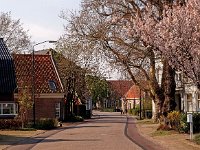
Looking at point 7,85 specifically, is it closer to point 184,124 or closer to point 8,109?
point 8,109

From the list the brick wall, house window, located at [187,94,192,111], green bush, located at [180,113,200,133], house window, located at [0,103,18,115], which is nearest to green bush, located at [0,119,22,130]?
house window, located at [0,103,18,115]

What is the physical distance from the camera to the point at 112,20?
127ft

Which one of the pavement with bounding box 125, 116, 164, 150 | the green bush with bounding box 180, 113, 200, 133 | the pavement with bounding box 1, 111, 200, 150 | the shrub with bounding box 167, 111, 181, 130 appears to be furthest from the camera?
the shrub with bounding box 167, 111, 181, 130

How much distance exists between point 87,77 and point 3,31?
43.7 ft

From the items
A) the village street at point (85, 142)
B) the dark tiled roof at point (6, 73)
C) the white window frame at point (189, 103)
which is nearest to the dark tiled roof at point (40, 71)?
the dark tiled roof at point (6, 73)

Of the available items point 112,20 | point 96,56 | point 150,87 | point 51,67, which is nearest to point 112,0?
point 112,20

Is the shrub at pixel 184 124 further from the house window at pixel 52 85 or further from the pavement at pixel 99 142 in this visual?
the house window at pixel 52 85

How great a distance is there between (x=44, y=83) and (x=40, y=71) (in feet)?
10.0

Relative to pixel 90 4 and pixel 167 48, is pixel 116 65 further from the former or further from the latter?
pixel 167 48

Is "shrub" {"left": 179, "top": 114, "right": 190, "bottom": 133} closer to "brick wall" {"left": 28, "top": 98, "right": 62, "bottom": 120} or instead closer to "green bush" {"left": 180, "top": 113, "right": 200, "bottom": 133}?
"green bush" {"left": 180, "top": 113, "right": 200, "bottom": 133}

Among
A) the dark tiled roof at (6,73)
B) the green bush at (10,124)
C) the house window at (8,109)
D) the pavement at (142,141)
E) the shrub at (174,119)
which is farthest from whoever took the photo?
the house window at (8,109)

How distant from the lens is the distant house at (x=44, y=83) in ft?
192

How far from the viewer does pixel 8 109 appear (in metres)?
52.7

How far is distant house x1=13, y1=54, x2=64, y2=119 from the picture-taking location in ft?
192
